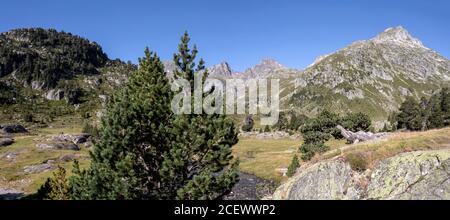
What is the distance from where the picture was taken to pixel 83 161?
125m

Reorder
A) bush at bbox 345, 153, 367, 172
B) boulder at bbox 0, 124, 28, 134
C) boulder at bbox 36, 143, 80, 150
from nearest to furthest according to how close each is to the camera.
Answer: bush at bbox 345, 153, 367, 172 → boulder at bbox 36, 143, 80, 150 → boulder at bbox 0, 124, 28, 134

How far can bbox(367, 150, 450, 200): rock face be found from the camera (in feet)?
68.4

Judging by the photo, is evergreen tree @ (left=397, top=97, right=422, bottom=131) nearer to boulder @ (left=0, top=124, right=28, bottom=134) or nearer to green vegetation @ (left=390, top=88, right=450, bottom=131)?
green vegetation @ (left=390, top=88, right=450, bottom=131)

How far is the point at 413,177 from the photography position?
912 inches

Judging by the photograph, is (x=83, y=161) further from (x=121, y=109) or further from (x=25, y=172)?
(x=121, y=109)

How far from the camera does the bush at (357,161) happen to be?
90.6ft

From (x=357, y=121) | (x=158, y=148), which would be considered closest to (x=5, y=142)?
(x=357, y=121)

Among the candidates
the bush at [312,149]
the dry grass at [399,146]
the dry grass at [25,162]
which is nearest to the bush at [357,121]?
the bush at [312,149]

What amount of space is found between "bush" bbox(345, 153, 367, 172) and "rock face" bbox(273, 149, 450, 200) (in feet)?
1.16

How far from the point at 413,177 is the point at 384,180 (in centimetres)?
Result: 220

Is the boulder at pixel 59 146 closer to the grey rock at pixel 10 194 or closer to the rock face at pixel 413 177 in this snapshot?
the grey rock at pixel 10 194

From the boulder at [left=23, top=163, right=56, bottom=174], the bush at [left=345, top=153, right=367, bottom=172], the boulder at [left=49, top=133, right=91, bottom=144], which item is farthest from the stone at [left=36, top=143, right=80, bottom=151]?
the bush at [left=345, top=153, right=367, bottom=172]
